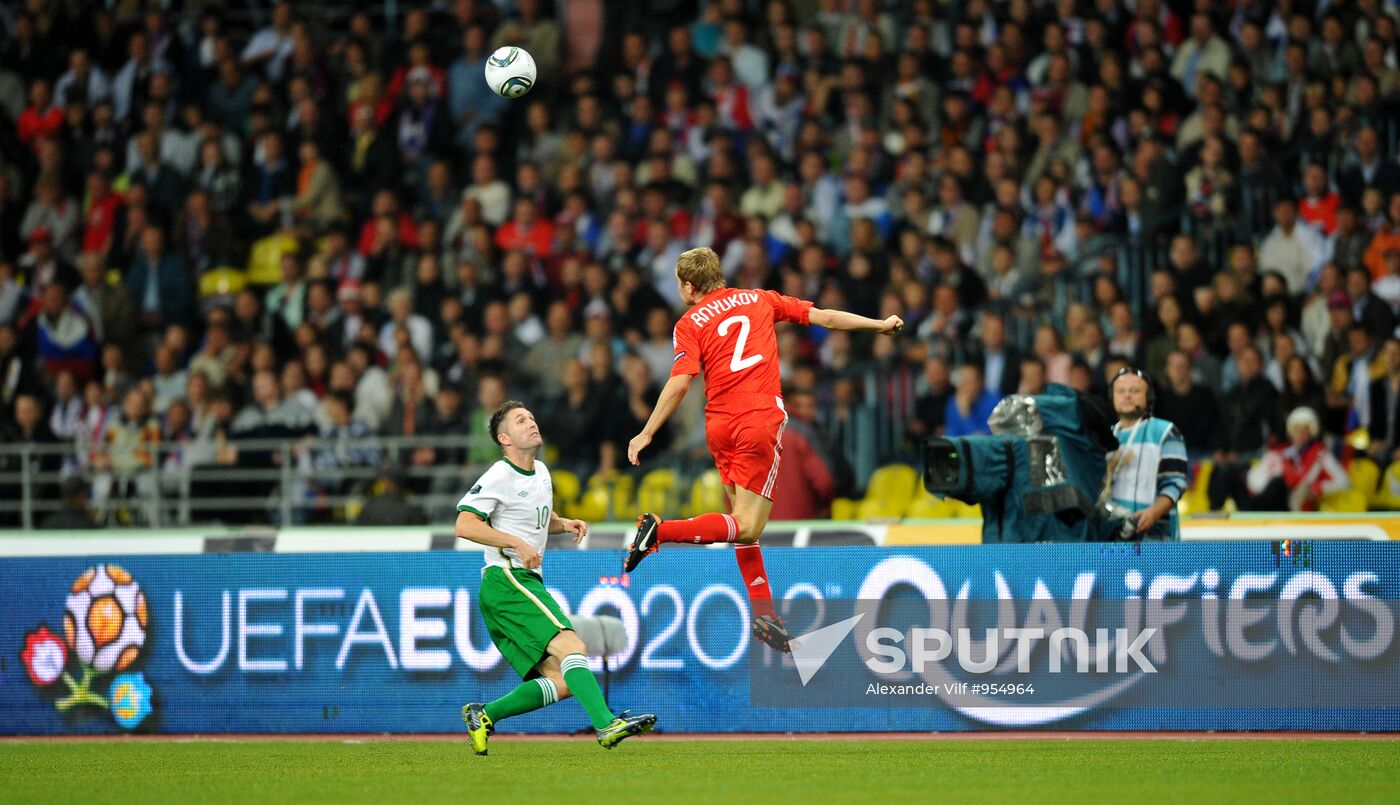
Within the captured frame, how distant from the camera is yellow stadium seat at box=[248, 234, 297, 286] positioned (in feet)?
61.9

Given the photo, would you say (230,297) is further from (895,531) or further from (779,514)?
(895,531)

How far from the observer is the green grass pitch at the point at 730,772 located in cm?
788

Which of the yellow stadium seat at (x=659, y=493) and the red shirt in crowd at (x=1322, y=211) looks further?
the red shirt in crowd at (x=1322, y=211)

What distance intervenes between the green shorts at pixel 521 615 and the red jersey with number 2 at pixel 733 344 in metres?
1.35

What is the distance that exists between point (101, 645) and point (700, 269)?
5243 millimetres

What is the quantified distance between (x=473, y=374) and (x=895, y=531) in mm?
5629

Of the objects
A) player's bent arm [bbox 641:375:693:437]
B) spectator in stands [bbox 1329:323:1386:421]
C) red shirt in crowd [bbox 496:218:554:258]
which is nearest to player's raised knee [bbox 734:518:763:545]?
player's bent arm [bbox 641:375:693:437]

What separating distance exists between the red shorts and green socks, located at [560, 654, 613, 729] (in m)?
1.23

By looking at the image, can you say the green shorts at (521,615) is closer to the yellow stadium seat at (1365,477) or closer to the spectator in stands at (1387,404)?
the yellow stadium seat at (1365,477)

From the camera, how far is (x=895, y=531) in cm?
1198

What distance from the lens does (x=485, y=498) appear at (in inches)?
369

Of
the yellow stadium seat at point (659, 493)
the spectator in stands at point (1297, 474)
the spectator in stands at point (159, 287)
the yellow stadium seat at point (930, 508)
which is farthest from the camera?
the spectator in stands at point (159, 287)

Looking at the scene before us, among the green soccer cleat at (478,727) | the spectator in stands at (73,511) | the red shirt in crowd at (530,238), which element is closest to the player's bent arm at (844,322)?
the green soccer cleat at (478,727)

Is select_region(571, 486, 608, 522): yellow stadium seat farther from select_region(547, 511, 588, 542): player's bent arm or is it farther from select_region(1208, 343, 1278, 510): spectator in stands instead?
select_region(547, 511, 588, 542): player's bent arm
